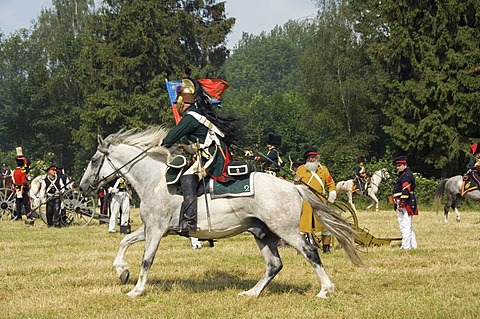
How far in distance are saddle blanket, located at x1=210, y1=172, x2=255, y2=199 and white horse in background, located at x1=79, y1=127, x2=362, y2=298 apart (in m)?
0.06

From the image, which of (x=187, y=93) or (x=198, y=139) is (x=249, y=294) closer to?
Answer: (x=198, y=139)

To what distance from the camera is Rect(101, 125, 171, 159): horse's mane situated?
1035 cm

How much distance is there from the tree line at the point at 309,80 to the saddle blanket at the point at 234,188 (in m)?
17.6

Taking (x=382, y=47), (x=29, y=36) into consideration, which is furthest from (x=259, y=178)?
(x=29, y=36)

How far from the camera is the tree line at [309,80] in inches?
1453

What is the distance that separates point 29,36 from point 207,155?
221 feet

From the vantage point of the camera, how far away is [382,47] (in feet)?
133

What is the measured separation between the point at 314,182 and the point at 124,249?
473 cm

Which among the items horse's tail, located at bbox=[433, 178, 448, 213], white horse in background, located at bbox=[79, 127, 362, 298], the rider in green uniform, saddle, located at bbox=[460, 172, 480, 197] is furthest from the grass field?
horse's tail, located at bbox=[433, 178, 448, 213]

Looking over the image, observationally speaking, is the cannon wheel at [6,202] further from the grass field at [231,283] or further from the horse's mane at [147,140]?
the horse's mane at [147,140]

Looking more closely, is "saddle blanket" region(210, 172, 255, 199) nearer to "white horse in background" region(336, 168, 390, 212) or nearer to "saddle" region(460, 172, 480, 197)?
"saddle" region(460, 172, 480, 197)

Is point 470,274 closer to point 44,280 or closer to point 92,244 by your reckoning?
point 44,280

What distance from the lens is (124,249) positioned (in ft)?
33.9

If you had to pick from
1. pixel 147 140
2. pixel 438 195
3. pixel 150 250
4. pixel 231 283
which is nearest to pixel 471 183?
pixel 438 195
